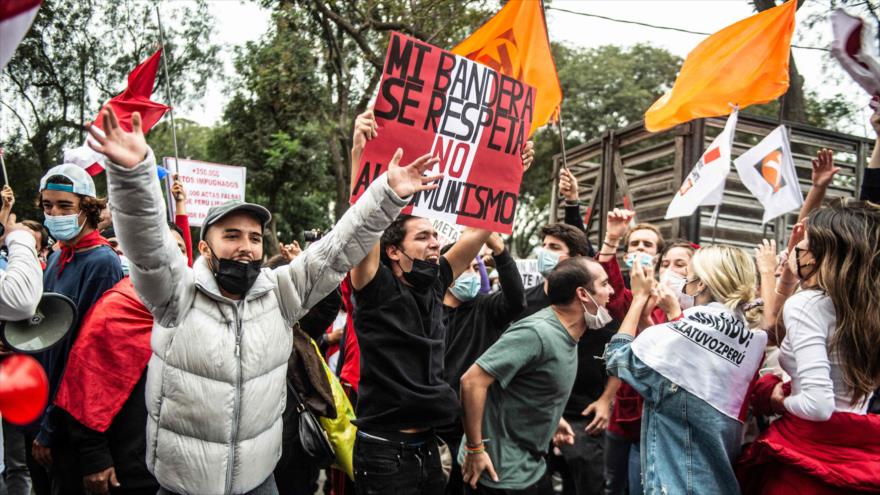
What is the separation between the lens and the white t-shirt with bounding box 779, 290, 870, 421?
95.3 inches

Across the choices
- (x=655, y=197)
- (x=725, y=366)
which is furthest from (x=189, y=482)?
(x=655, y=197)

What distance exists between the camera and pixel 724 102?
18.9ft

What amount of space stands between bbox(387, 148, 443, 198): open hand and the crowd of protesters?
10mm

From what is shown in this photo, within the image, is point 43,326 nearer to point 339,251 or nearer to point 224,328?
point 224,328

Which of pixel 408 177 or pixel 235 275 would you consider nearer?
pixel 235 275

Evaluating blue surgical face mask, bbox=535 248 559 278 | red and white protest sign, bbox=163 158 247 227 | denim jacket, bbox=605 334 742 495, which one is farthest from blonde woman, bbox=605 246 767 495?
red and white protest sign, bbox=163 158 247 227

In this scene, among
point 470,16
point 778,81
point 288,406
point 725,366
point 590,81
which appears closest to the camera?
point 725,366

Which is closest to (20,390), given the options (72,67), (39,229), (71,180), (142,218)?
(142,218)

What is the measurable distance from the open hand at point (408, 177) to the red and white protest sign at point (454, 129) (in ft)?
1.17

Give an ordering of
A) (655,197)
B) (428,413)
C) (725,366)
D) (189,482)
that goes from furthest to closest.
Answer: (655,197) < (428,413) < (725,366) < (189,482)

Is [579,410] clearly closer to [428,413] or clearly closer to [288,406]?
[428,413]

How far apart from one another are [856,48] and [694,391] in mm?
1751

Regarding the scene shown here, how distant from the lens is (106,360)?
120 inches

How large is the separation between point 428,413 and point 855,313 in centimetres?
181
